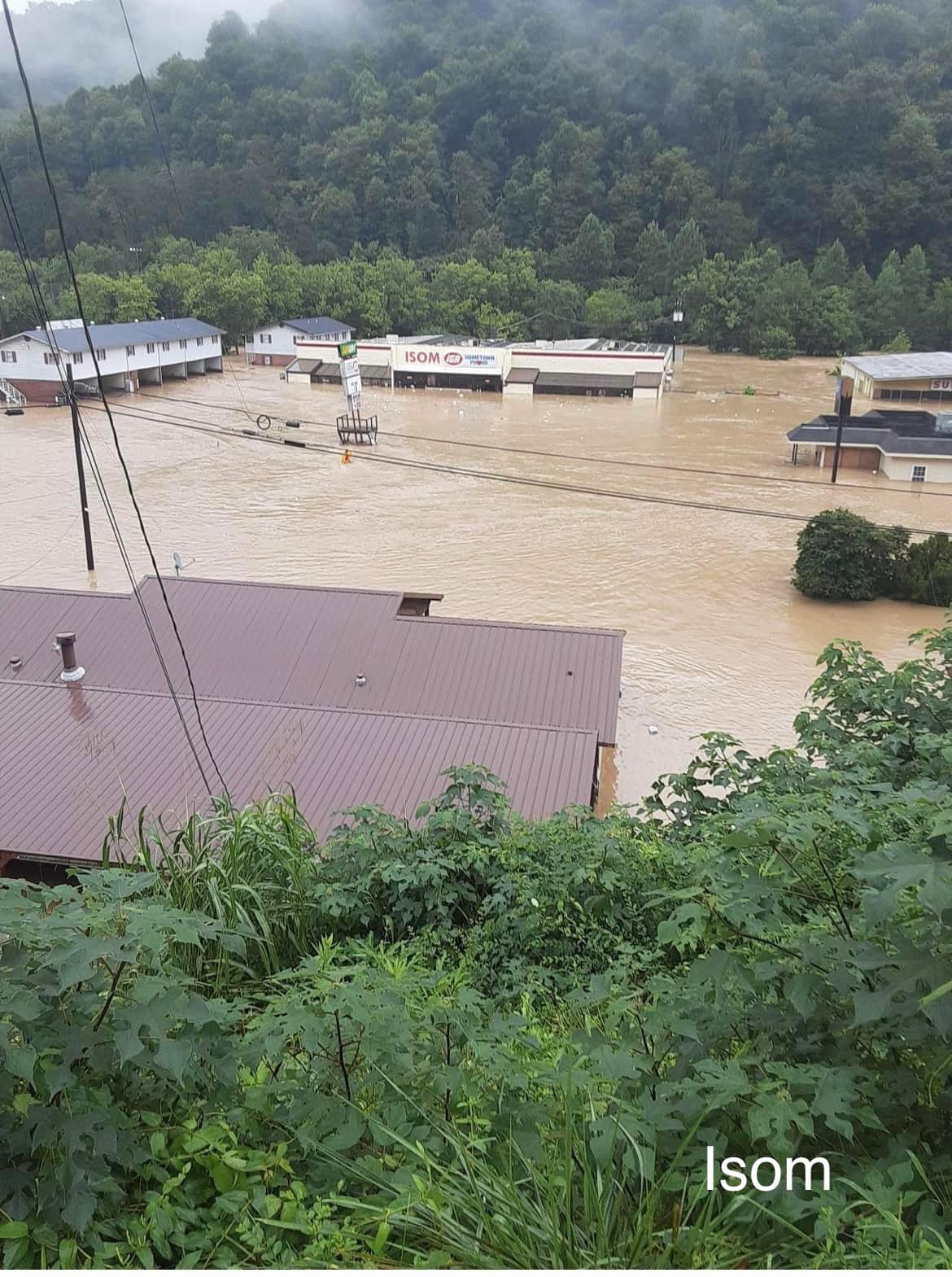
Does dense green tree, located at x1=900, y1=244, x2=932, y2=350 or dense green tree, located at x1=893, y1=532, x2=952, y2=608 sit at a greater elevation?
dense green tree, located at x1=893, y1=532, x2=952, y2=608

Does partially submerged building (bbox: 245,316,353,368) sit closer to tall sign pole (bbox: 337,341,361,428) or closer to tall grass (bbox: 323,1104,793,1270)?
tall sign pole (bbox: 337,341,361,428)

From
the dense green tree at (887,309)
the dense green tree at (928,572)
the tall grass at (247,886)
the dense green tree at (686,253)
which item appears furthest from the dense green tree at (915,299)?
the tall grass at (247,886)

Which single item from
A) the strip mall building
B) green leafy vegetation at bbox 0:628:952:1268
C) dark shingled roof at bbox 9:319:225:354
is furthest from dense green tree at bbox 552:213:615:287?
green leafy vegetation at bbox 0:628:952:1268

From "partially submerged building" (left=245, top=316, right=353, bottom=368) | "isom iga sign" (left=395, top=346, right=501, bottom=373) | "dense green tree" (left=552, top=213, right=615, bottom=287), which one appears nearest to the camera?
"isom iga sign" (left=395, top=346, right=501, bottom=373)

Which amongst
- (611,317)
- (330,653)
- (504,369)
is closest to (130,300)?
(504,369)

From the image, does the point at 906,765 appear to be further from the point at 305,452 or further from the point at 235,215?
the point at 235,215

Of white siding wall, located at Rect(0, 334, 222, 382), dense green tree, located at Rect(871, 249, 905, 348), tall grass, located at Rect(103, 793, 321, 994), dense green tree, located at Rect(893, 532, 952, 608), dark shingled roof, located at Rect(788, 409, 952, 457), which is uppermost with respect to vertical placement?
tall grass, located at Rect(103, 793, 321, 994)

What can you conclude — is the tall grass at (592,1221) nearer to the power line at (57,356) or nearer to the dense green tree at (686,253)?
the power line at (57,356)
